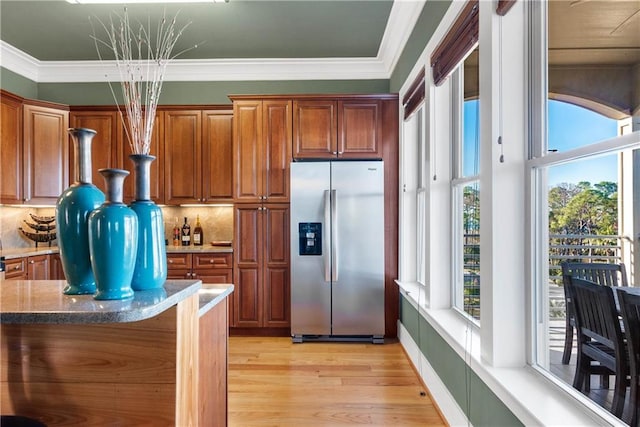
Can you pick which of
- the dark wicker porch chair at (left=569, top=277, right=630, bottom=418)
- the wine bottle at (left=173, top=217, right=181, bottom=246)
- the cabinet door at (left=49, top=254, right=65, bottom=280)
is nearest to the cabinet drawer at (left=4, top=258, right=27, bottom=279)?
the cabinet door at (left=49, top=254, right=65, bottom=280)

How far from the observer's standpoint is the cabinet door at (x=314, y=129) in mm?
3936

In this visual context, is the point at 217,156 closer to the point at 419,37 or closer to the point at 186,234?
the point at 186,234

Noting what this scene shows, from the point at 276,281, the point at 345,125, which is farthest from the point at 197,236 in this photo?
the point at 345,125

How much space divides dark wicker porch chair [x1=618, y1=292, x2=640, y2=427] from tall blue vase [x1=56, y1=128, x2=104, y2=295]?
4.96 feet

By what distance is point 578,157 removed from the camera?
127 centimetres

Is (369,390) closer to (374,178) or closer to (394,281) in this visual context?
(394,281)

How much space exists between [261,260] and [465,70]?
8.56ft

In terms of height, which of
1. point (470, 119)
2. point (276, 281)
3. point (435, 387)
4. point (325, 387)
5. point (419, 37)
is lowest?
point (325, 387)

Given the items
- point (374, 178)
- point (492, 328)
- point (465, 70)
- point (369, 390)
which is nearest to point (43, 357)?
point (492, 328)

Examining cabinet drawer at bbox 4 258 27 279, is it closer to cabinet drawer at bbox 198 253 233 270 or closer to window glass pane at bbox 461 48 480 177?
cabinet drawer at bbox 198 253 233 270

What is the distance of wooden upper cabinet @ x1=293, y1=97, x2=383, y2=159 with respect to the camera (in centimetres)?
393

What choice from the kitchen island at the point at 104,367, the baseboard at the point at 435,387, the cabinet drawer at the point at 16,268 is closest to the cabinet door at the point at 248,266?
the baseboard at the point at 435,387

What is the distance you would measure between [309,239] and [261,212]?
0.61 m

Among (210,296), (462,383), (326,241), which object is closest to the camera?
(210,296)
